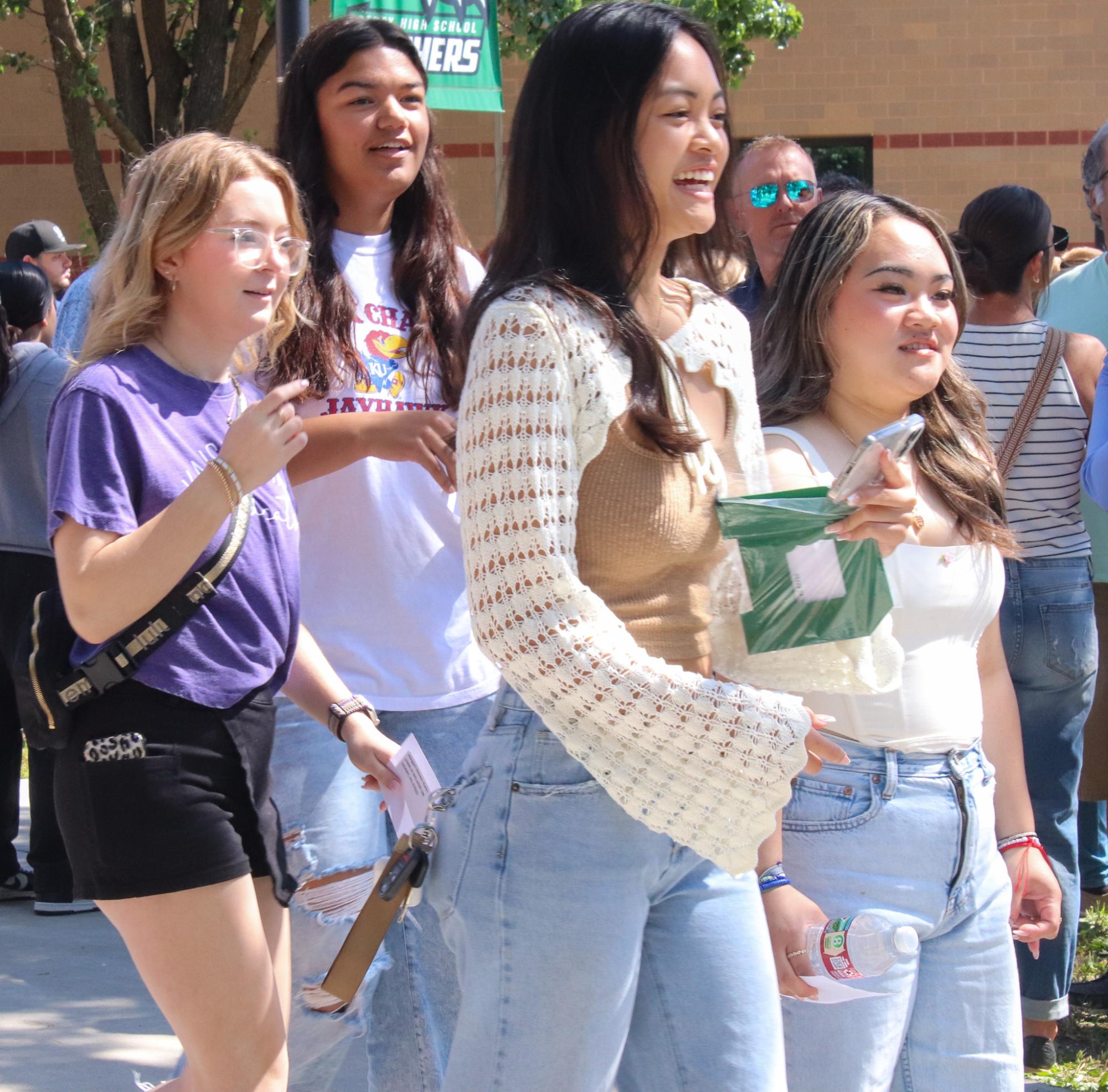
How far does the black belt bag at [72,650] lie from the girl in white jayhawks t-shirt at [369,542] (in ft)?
1.47

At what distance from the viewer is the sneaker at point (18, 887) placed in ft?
17.5

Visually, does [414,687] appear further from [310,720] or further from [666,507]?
[666,507]

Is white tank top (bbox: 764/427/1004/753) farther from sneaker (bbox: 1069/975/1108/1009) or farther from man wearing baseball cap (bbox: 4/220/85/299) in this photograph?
man wearing baseball cap (bbox: 4/220/85/299)

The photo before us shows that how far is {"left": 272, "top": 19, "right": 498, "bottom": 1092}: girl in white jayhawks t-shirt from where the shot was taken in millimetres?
2721

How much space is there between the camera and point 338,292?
283cm

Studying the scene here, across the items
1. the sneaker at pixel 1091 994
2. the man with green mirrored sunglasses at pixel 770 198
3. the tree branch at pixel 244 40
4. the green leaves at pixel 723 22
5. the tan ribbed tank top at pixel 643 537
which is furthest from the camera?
the tree branch at pixel 244 40

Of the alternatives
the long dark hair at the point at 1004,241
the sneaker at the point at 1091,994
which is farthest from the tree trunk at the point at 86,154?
the sneaker at the point at 1091,994

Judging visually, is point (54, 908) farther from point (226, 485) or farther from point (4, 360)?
point (226, 485)

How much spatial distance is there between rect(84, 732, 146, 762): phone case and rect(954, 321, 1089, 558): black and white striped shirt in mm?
2599

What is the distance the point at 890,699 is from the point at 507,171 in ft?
3.37

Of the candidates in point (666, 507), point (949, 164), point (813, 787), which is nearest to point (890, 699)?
point (813, 787)

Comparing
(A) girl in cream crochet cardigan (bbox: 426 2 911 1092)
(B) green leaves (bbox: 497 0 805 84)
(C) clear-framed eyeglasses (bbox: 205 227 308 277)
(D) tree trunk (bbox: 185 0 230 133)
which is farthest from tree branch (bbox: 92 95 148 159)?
(A) girl in cream crochet cardigan (bbox: 426 2 911 1092)

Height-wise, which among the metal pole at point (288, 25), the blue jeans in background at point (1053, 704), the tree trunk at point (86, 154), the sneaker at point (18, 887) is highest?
the tree trunk at point (86, 154)

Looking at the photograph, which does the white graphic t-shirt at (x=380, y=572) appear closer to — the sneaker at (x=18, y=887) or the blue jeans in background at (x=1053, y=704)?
the blue jeans in background at (x=1053, y=704)
